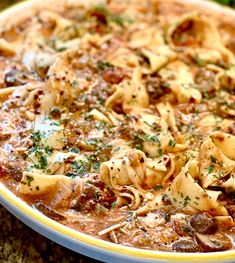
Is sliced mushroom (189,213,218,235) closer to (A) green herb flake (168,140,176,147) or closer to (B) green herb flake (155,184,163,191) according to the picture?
(B) green herb flake (155,184,163,191)

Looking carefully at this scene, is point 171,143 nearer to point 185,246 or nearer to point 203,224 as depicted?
point 203,224

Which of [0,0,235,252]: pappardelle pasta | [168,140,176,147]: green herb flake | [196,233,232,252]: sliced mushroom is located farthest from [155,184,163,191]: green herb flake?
[196,233,232,252]: sliced mushroom

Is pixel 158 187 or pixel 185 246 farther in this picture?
pixel 158 187

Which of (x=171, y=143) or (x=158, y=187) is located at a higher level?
(x=171, y=143)

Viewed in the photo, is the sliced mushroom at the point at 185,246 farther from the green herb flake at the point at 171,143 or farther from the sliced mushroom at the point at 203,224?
the green herb flake at the point at 171,143

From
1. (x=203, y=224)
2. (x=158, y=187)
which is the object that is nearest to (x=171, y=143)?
(x=158, y=187)

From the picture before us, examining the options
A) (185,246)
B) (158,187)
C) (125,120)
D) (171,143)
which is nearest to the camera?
(185,246)

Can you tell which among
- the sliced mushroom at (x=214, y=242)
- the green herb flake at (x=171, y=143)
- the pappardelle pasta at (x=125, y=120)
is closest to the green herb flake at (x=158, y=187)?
the pappardelle pasta at (x=125, y=120)
